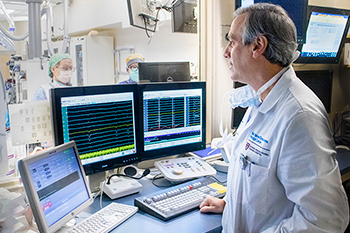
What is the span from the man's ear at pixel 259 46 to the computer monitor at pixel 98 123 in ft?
2.02

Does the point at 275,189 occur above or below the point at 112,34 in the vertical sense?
below

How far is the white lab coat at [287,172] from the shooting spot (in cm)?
88

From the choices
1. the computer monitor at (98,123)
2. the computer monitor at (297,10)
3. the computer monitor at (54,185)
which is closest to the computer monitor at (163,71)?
the computer monitor at (98,123)

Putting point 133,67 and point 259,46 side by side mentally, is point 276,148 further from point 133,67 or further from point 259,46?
point 133,67

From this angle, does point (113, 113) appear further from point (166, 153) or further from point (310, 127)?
point (310, 127)

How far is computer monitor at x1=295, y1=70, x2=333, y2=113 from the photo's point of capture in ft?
7.82

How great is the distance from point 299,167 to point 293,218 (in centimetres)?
17

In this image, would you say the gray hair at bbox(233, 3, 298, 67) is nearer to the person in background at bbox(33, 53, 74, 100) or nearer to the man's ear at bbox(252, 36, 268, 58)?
the man's ear at bbox(252, 36, 268, 58)

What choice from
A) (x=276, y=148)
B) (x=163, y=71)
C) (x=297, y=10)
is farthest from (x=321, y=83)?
(x=276, y=148)

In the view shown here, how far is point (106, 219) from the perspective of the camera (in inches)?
44.8

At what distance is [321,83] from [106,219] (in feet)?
6.86

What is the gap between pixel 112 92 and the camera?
1371mm

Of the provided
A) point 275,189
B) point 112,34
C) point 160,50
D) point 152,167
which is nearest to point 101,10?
point 112,34

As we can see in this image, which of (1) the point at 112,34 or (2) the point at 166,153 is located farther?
(1) the point at 112,34
